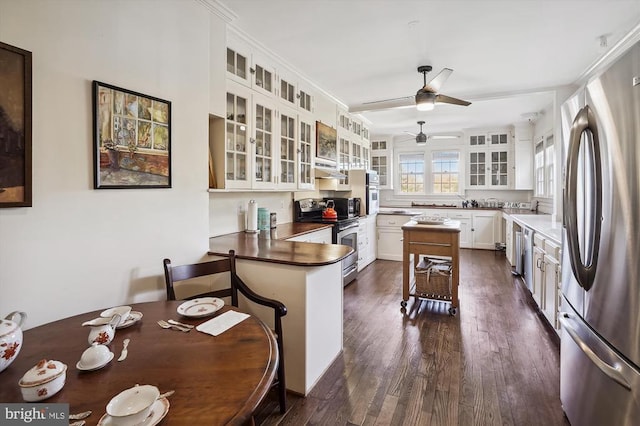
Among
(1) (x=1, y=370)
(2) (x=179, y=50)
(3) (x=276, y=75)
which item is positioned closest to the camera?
(1) (x=1, y=370)

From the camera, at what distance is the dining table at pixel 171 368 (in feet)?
2.72

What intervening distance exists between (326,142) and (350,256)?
1647 millimetres

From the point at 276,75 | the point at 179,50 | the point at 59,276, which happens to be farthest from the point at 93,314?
the point at 276,75

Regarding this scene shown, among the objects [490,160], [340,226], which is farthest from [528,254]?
[490,160]

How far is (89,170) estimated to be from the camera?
1.62 m

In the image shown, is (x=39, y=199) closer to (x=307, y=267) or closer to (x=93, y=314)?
(x=93, y=314)

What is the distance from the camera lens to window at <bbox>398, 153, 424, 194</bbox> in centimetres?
805

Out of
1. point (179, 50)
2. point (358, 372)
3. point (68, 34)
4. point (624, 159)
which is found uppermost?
point (179, 50)

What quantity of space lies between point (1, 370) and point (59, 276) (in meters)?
0.65

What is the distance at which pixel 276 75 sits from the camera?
11.2ft

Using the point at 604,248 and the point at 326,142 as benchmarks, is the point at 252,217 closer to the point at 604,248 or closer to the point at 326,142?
the point at 326,142

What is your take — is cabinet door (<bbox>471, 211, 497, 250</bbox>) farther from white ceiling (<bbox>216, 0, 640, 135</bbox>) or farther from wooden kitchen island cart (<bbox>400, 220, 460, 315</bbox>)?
wooden kitchen island cart (<bbox>400, 220, 460, 315</bbox>)

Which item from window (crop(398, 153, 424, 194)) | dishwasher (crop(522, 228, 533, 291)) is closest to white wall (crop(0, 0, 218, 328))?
dishwasher (crop(522, 228, 533, 291))

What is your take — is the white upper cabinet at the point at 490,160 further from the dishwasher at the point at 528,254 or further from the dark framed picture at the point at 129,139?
the dark framed picture at the point at 129,139
